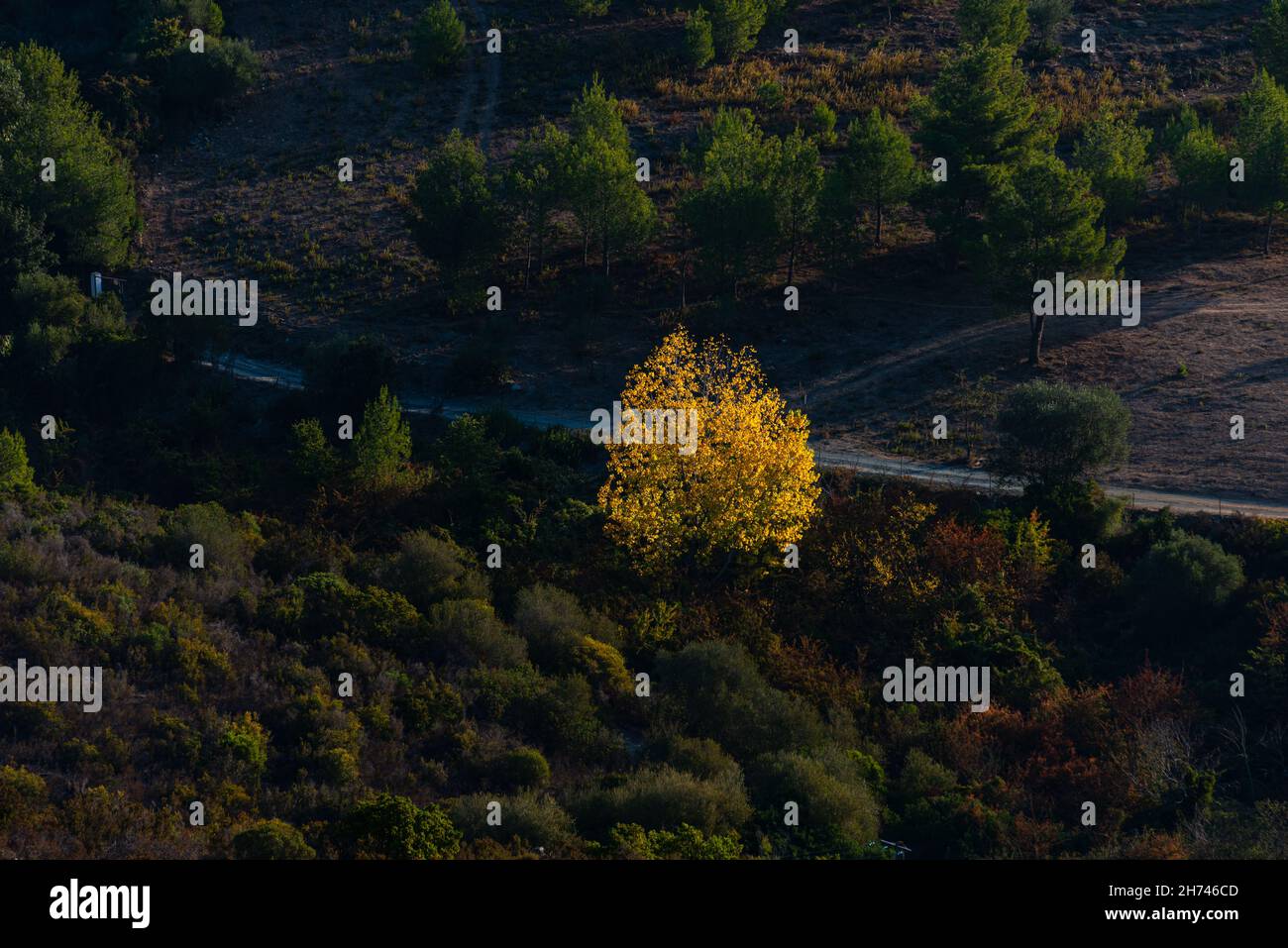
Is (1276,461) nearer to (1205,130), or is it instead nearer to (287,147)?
(1205,130)

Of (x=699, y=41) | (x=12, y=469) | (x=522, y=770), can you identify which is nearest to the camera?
(x=522, y=770)

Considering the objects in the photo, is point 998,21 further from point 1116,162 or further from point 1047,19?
point 1116,162

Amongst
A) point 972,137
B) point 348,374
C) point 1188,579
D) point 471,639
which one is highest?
point 972,137

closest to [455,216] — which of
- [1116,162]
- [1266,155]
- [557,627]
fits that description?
[557,627]

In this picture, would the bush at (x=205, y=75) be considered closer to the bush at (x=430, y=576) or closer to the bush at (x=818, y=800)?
the bush at (x=430, y=576)

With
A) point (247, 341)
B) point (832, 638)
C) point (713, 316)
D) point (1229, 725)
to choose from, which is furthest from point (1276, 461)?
point (247, 341)

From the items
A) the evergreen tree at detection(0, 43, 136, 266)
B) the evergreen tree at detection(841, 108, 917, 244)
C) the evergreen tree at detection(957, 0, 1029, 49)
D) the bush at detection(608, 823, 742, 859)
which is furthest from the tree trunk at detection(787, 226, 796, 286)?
the bush at detection(608, 823, 742, 859)

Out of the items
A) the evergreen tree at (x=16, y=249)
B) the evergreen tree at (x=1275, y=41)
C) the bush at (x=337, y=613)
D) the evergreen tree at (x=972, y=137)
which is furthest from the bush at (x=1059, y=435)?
the evergreen tree at (x=16, y=249)
